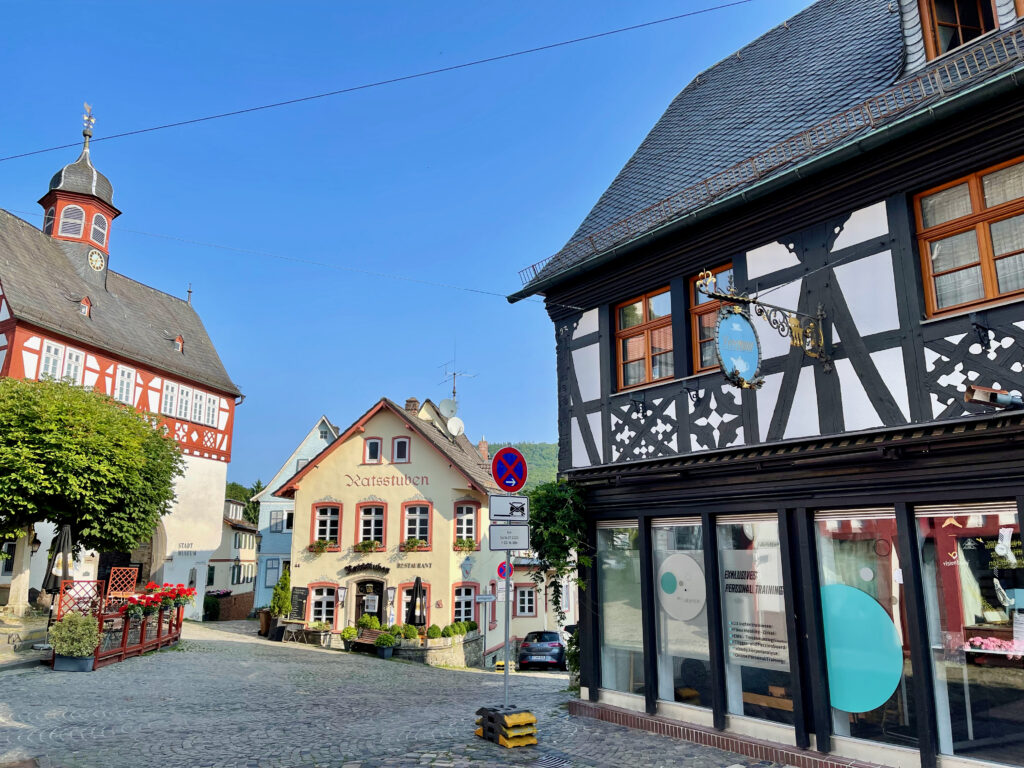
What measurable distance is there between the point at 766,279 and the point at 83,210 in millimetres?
34719

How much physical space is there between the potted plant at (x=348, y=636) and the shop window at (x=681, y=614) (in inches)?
757

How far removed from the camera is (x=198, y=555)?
1293 inches

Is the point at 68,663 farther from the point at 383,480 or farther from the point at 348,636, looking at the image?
the point at 383,480

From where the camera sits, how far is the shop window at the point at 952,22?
26.4ft

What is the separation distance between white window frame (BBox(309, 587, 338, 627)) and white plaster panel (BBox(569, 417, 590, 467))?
19648 millimetres

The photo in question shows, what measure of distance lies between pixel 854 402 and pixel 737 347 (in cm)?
135

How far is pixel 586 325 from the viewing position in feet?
38.6

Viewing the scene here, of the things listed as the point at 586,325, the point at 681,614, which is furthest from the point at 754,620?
the point at 586,325

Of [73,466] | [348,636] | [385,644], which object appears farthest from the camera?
[348,636]

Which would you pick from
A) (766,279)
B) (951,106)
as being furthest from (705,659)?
(951,106)

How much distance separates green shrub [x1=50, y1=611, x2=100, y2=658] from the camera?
15.1 metres

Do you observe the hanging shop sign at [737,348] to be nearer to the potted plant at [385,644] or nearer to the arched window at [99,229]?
the potted plant at [385,644]

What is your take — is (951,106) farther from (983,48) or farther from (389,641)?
(389,641)

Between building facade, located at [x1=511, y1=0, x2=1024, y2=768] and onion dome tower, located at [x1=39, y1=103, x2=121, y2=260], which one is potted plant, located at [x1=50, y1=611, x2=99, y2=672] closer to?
building facade, located at [x1=511, y1=0, x2=1024, y2=768]
